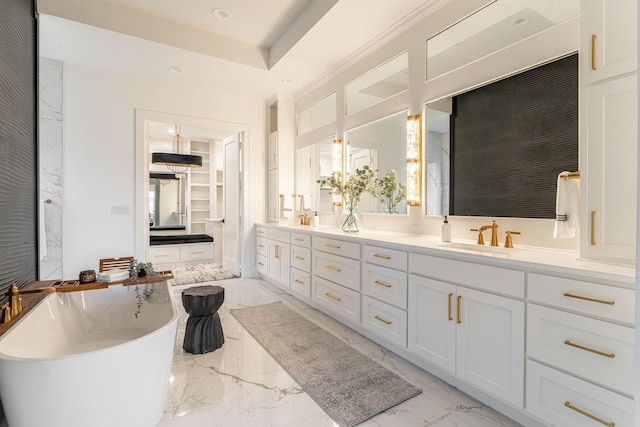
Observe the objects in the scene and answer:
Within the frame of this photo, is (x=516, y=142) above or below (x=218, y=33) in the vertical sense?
below

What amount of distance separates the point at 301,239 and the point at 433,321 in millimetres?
1890

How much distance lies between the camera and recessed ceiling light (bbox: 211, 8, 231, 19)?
3119 millimetres

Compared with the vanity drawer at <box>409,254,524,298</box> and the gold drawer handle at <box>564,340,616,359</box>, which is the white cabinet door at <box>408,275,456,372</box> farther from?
the gold drawer handle at <box>564,340,616,359</box>

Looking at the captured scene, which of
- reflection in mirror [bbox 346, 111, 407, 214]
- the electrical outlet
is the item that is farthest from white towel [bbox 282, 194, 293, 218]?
the electrical outlet

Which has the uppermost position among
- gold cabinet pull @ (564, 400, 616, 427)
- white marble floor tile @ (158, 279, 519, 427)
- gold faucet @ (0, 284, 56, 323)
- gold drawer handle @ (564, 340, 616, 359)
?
gold faucet @ (0, 284, 56, 323)

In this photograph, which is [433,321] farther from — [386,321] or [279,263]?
[279,263]

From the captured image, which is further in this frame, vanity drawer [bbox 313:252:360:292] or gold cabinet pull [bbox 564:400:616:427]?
vanity drawer [bbox 313:252:360:292]

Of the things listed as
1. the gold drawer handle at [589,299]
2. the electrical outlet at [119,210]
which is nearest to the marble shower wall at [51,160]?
the electrical outlet at [119,210]

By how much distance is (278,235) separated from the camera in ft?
13.7

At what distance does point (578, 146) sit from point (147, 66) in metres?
4.45

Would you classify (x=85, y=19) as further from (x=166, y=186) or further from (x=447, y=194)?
(x=166, y=186)

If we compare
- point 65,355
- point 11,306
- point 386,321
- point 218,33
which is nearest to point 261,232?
point 218,33

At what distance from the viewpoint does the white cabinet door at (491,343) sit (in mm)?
1568

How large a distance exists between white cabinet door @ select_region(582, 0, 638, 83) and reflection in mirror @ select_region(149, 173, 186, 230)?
7229 millimetres
